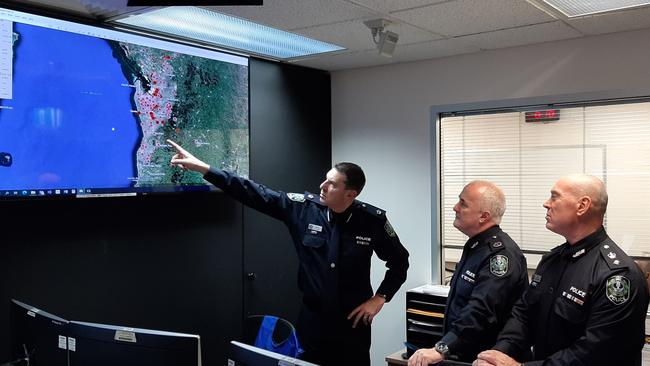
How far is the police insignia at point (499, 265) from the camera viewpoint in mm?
2537

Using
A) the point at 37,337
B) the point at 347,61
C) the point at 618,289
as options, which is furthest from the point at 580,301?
the point at 347,61

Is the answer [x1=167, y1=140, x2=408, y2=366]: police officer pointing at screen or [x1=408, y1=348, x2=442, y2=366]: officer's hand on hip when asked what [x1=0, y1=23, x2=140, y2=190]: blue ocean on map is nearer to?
[x1=167, y1=140, x2=408, y2=366]: police officer pointing at screen

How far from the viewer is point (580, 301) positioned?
2.19 metres

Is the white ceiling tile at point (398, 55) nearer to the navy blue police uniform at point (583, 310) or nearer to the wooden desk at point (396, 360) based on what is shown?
the navy blue police uniform at point (583, 310)

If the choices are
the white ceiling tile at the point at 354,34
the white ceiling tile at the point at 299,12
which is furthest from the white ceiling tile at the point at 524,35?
the white ceiling tile at the point at 299,12

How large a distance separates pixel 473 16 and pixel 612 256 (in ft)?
4.87

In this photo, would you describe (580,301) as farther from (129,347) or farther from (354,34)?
(354,34)

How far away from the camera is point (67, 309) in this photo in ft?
9.55

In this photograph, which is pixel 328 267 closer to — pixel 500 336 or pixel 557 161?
pixel 500 336

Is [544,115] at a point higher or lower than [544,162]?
higher

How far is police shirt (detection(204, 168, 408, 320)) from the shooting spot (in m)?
3.05

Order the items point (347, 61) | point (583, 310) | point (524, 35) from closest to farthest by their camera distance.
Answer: point (583, 310)
point (524, 35)
point (347, 61)

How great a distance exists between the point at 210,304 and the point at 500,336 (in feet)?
6.28

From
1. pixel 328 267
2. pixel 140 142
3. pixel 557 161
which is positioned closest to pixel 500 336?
pixel 328 267
